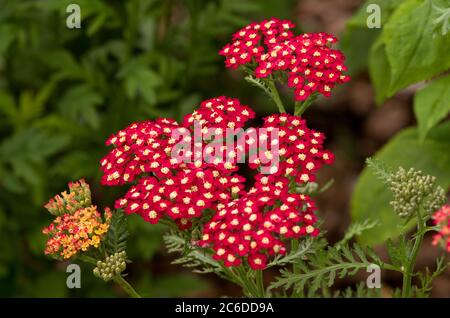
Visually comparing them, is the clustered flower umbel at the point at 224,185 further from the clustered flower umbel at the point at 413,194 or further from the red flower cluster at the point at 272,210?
the clustered flower umbel at the point at 413,194

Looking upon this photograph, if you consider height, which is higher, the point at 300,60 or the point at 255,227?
the point at 300,60

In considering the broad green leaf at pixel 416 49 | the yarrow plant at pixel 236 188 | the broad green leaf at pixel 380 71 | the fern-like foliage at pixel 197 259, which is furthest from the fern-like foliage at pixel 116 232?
the broad green leaf at pixel 380 71

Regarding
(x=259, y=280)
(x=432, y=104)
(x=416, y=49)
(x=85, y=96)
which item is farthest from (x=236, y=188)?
(x=85, y=96)

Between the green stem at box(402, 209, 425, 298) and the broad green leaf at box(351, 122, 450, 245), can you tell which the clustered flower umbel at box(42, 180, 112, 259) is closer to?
the green stem at box(402, 209, 425, 298)

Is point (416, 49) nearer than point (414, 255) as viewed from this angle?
No

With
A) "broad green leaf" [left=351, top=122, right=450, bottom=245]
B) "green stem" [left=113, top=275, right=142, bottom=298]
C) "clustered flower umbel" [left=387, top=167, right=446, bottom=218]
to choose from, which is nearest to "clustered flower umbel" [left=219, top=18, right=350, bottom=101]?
"clustered flower umbel" [left=387, top=167, right=446, bottom=218]

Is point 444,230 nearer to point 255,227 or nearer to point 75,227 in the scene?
point 255,227
